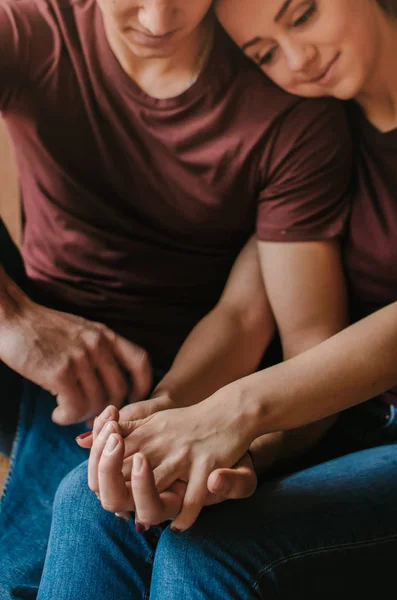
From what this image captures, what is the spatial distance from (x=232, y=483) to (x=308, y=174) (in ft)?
1.30

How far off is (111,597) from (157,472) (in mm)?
161

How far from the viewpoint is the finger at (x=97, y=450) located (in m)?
0.78

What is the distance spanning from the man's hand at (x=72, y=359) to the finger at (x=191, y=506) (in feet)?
0.70

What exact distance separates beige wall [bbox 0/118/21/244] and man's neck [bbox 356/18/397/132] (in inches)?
18.9

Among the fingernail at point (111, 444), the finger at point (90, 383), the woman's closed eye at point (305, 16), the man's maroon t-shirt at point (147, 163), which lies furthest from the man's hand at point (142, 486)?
the woman's closed eye at point (305, 16)

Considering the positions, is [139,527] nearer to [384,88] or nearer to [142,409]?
[142,409]

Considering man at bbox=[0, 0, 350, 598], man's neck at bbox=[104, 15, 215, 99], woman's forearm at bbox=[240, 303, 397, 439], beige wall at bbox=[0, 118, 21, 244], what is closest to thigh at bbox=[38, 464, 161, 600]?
man at bbox=[0, 0, 350, 598]

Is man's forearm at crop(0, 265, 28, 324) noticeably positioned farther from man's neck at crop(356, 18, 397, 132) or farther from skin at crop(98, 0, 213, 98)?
man's neck at crop(356, 18, 397, 132)

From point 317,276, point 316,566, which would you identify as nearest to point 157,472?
point 316,566

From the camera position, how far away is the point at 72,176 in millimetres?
947

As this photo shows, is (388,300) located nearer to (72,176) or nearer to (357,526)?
(357,526)

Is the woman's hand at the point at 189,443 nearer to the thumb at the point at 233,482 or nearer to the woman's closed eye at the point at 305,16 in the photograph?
the thumb at the point at 233,482

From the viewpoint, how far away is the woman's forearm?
0.86m

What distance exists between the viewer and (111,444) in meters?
0.76
